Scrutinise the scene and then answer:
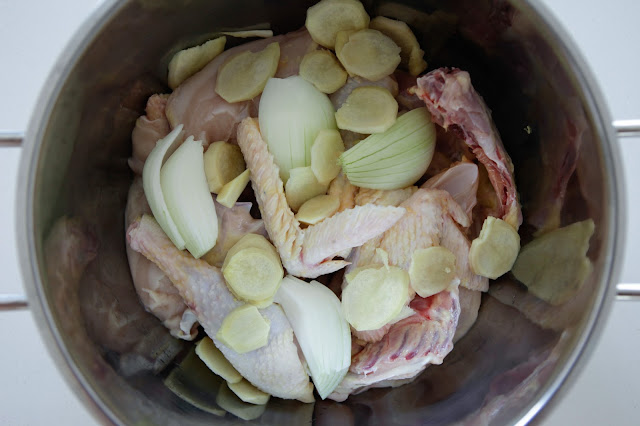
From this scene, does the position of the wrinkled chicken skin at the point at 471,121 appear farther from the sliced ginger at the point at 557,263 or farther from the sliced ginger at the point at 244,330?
the sliced ginger at the point at 244,330

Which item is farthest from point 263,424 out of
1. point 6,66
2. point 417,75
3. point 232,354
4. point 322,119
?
point 6,66

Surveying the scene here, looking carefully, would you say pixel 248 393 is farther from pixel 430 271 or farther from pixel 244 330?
pixel 430 271

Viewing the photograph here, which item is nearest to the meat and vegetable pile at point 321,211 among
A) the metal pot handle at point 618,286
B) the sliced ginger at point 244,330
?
the sliced ginger at point 244,330

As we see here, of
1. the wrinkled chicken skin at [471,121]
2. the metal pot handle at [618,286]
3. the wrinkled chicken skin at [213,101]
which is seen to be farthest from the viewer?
the wrinkled chicken skin at [213,101]

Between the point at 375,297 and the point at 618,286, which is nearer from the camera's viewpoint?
the point at 618,286

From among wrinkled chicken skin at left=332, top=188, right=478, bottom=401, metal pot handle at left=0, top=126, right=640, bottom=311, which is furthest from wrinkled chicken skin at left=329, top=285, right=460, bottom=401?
metal pot handle at left=0, top=126, right=640, bottom=311

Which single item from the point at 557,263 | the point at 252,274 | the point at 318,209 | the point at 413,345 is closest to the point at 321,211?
the point at 318,209
